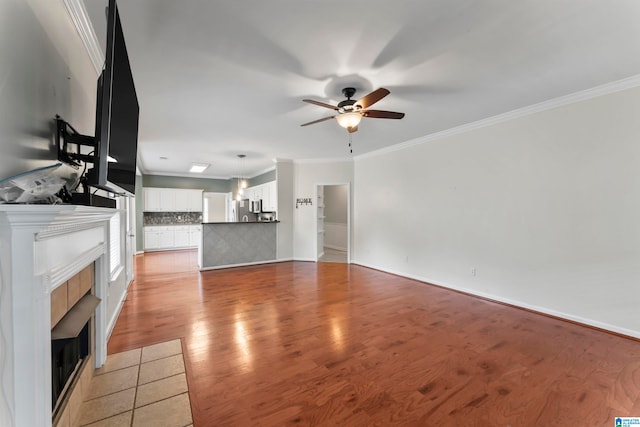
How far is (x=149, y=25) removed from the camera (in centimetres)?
190

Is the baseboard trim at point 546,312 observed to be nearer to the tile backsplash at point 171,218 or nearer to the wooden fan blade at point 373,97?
the wooden fan blade at point 373,97

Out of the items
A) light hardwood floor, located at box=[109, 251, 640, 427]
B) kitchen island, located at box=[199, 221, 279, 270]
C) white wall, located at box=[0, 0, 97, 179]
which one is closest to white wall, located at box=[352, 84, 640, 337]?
light hardwood floor, located at box=[109, 251, 640, 427]

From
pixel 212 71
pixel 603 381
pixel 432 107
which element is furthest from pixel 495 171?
pixel 212 71

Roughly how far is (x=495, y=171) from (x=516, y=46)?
2042 mm

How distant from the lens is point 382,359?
2342mm

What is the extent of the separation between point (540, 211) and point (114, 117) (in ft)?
14.4

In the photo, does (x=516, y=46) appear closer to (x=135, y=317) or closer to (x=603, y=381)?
(x=603, y=381)

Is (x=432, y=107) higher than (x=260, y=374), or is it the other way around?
(x=432, y=107)

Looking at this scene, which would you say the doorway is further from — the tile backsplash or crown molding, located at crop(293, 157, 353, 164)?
the tile backsplash

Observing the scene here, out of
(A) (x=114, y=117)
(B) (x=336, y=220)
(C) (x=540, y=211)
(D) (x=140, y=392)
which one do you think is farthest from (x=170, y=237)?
(C) (x=540, y=211)

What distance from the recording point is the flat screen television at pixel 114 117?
1.20 metres

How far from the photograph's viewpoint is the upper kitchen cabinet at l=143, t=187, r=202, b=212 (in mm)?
8266

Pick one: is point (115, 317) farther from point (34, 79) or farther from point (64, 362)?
point (34, 79)

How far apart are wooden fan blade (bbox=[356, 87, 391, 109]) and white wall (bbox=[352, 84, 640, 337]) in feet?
7.61
